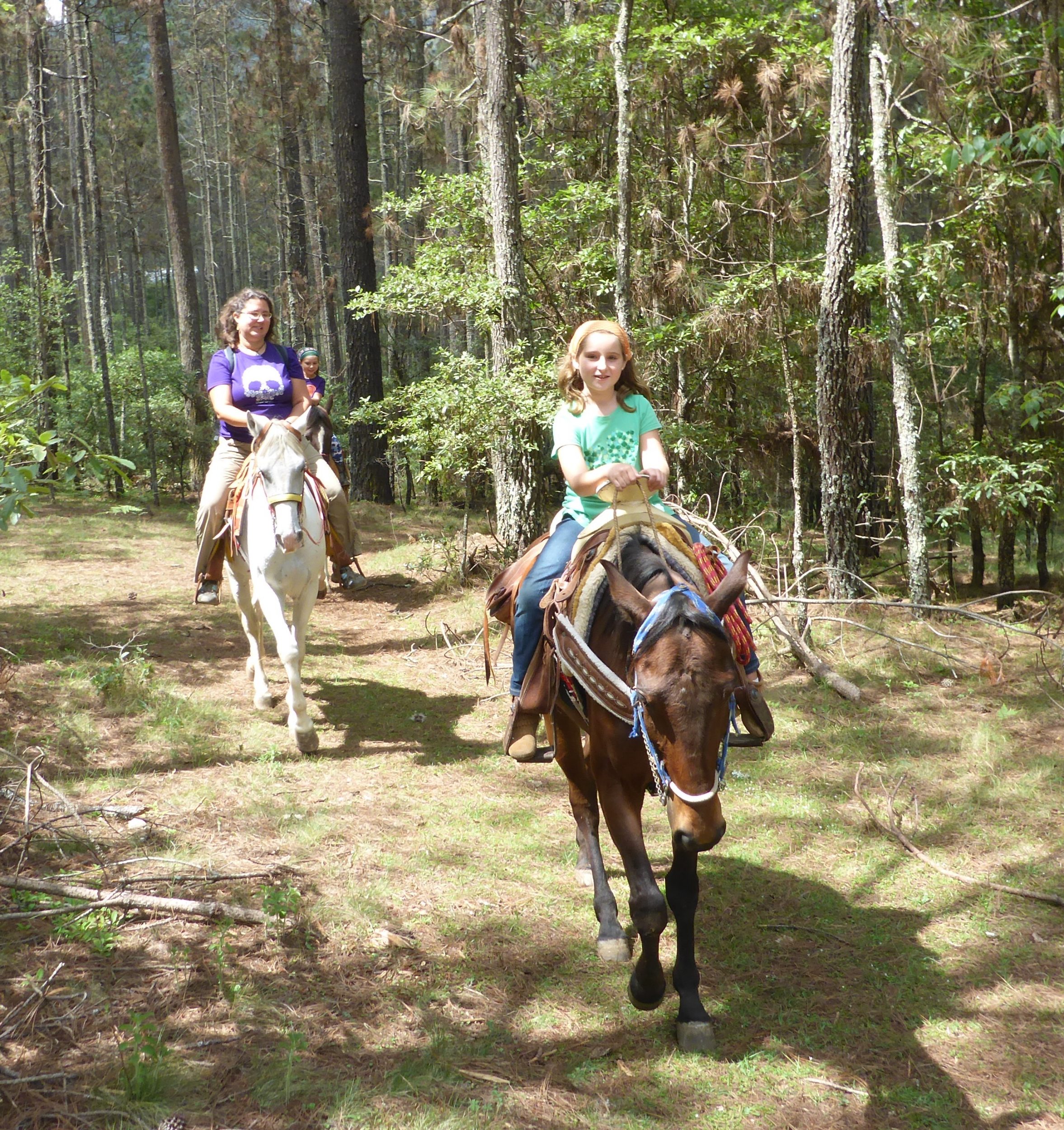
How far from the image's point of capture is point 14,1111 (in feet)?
9.37

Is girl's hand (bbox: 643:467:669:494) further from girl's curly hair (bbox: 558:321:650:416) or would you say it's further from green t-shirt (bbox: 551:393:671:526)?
girl's curly hair (bbox: 558:321:650:416)

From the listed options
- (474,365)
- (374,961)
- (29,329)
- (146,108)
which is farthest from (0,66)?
(374,961)

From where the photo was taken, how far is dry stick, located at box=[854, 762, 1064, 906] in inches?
182

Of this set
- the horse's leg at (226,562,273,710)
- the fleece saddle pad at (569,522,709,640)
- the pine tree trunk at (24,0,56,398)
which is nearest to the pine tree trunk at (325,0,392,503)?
the pine tree trunk at (24,0,56,398)

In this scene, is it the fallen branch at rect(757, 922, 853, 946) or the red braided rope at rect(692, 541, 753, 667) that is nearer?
the red braided rope at rect(692, 541, 753, 667)

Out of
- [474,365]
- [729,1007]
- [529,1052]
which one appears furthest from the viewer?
[474,365]

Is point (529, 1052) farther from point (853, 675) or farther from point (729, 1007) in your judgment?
point (853, 675)

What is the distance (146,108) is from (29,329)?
25.5m

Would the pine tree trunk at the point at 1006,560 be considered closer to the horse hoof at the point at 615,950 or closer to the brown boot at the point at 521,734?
the brown boot at the point at 521,734

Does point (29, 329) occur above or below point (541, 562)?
above

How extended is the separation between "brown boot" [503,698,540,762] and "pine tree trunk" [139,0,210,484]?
54.1 feet

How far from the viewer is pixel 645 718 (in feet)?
10.3

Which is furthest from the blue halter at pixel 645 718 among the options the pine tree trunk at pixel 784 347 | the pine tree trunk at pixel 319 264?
the pine tree trunk at pixel 319 264

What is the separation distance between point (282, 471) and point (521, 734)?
2.72 m
